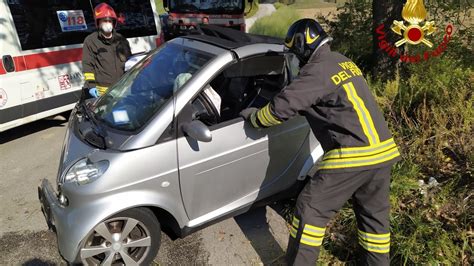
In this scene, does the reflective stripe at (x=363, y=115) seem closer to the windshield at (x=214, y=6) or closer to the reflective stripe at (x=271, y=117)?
the reflective stripe at (x=271, y=117)

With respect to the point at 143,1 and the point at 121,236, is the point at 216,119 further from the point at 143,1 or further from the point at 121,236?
the point at 143,1

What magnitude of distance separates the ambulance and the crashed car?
81.5 inches

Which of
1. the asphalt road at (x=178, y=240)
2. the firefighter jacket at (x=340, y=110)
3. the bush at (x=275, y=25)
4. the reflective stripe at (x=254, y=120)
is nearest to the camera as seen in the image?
the firefighter jacket at (x=340, y=110)

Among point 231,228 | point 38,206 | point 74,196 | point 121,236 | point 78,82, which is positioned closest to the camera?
point 74,196

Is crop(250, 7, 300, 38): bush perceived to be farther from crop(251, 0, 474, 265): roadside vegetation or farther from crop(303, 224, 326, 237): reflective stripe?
crop(303, 224, 326, 237): reflective stripe

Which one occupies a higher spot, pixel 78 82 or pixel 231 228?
pixel 78 82

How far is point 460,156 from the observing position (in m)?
3.66

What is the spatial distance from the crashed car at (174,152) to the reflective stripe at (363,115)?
32.3 inches

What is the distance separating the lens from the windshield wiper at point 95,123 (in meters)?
2.64

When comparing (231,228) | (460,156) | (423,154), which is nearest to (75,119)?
(231,228)

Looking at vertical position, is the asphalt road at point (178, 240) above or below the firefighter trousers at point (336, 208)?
below

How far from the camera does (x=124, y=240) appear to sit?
8.83ft

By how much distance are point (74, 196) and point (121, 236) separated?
45cm

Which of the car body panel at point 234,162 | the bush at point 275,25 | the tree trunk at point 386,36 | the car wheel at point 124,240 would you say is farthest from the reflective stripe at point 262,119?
the bush at point 275,25
